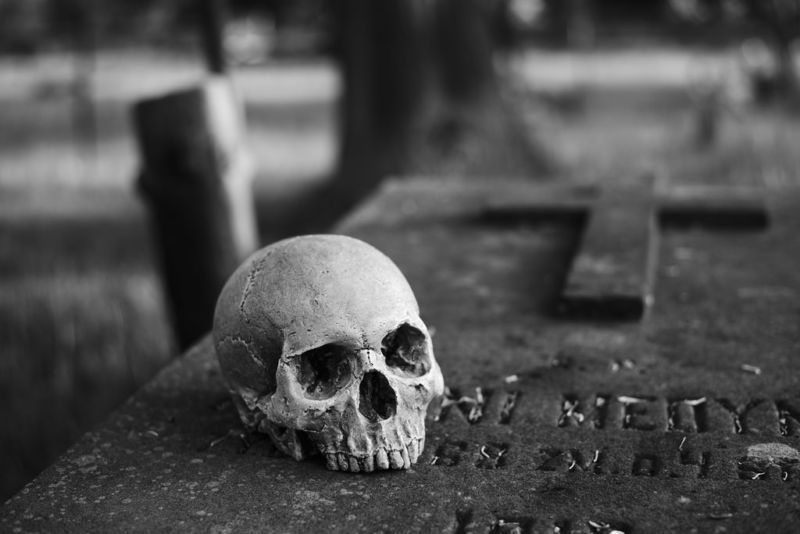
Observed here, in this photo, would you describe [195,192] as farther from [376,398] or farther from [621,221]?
[376,398]

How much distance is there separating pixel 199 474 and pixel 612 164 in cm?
537

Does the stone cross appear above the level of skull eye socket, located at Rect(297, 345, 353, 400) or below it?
below

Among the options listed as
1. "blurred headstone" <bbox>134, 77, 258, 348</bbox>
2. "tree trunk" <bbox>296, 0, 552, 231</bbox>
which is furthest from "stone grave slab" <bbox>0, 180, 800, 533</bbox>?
"tree trunk" <bbox>296, 0, 552, 231</bbox>

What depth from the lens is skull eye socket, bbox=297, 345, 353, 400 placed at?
2.02 meters

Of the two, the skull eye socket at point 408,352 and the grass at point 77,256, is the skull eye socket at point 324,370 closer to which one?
the skull eye socket at point 408,352

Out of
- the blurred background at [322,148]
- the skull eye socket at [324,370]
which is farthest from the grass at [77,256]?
the skull eye socket at [324,370]

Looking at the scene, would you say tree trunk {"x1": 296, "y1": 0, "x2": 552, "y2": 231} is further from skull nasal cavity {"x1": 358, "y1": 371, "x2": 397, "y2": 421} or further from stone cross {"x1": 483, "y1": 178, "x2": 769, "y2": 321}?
skull nasal cavity {"x1": 358, "y1": 371, "x2": 397, "y2": 421}

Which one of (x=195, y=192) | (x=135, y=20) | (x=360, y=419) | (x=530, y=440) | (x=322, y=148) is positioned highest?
(x=135, y=20)

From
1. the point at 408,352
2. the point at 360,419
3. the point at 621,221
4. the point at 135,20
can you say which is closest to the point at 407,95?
the point at 621,221

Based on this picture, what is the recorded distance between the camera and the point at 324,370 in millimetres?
2098

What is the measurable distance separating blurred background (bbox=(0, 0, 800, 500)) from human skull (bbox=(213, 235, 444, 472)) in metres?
2.12

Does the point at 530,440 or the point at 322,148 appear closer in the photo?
the point at 530,440

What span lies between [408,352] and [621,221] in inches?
60.2

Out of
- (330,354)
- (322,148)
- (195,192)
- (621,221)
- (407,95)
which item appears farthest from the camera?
(322,148)
